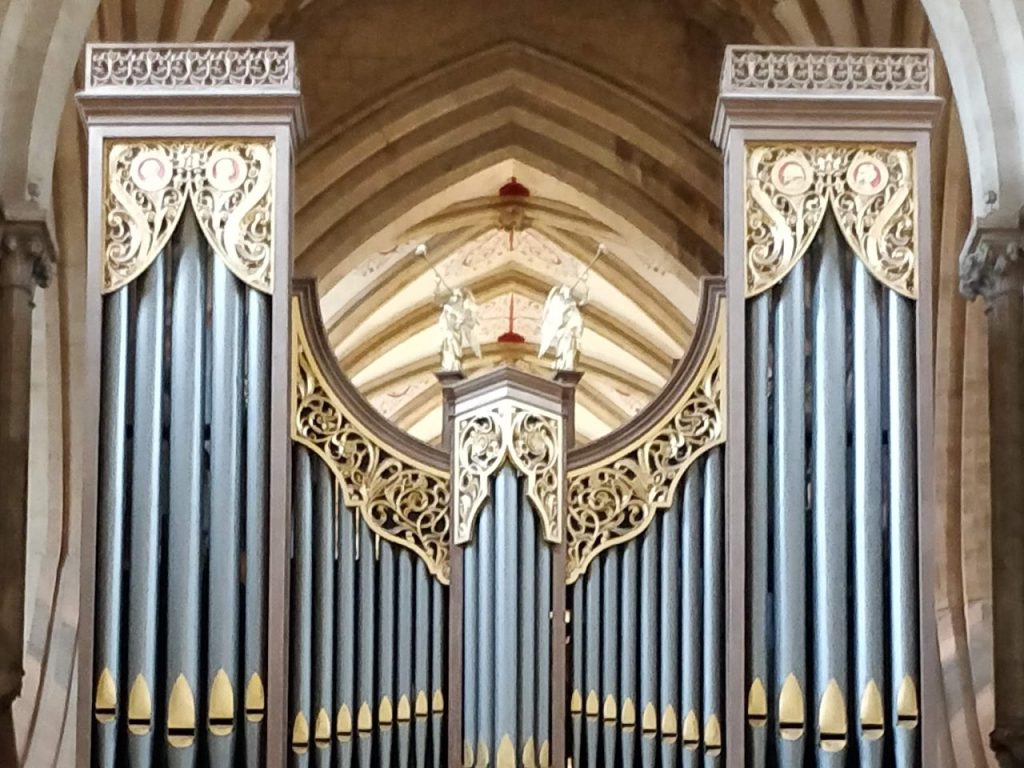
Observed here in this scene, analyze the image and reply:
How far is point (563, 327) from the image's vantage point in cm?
1198

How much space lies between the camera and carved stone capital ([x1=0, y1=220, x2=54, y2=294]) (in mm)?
12047

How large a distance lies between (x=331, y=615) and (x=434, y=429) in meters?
17.4

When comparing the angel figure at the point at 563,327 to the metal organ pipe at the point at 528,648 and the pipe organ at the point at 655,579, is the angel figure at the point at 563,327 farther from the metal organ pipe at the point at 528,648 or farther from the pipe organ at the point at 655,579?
the metal organ pipe at the point at 528,648

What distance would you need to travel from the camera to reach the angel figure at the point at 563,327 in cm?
1173

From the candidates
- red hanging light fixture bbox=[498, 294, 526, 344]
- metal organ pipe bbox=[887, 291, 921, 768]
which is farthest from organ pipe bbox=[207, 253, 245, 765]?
red hanging light fixture bbox=[498, 294, 526, 344]

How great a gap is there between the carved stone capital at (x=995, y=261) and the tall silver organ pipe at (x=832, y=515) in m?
1.68

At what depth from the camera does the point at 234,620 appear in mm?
10383

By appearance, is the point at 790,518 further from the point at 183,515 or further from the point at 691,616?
the point at 183,515

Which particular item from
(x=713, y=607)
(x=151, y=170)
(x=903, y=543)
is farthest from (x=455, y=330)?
(x=903, y=543)

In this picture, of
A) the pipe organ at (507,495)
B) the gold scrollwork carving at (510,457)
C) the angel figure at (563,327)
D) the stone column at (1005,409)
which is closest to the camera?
the pipe organ at (507,495)

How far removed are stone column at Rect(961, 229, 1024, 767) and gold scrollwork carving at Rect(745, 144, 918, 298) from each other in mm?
1646

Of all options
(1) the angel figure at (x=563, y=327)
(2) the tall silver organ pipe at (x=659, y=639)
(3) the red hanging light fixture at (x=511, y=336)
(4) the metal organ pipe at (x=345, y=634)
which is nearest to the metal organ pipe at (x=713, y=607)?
(2) the tall silver organ pipe at (x=659, y=639)

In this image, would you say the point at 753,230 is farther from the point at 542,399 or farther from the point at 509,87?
the point at 509,87

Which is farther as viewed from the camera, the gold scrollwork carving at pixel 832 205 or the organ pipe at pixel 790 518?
the gold scrollwork carving at pixel 832 205
